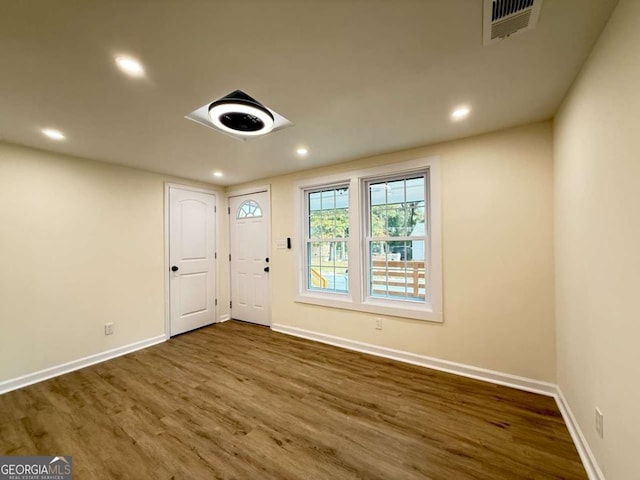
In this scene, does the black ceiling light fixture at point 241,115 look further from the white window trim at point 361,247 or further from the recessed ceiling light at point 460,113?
the recessed ceiling light at point 460,113

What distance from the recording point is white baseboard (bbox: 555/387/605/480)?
142cm

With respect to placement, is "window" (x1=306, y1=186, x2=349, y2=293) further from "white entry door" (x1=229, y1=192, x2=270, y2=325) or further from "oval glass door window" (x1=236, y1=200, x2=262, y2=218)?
"oval glass door window" (x1=236, y1=200, x2=262, y2=218)

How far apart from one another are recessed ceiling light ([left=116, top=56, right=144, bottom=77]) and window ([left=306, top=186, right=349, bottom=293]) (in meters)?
2.43

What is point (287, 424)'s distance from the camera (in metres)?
1.92

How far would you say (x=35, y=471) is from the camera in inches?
62.1

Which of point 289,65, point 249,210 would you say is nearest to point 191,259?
point 249,210

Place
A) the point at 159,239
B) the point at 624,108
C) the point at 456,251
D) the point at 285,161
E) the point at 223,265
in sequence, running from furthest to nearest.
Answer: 1. the point at 223,265
2. the point at 159,239
3. the point at 285,161
4. the point at 456,251
5. the point at 624,108

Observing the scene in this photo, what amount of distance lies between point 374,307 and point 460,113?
217 cm

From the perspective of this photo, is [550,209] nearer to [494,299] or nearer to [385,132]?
[494,299]

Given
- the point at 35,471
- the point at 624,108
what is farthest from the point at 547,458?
the point at 35,471

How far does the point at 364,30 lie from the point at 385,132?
126cm

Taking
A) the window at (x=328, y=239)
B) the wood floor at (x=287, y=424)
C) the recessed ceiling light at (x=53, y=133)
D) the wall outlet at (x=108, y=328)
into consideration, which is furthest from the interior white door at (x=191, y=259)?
the window at (x=328, y=239)

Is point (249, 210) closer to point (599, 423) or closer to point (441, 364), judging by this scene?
point (441, 364)

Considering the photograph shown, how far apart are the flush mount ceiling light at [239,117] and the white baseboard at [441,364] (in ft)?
8.62
